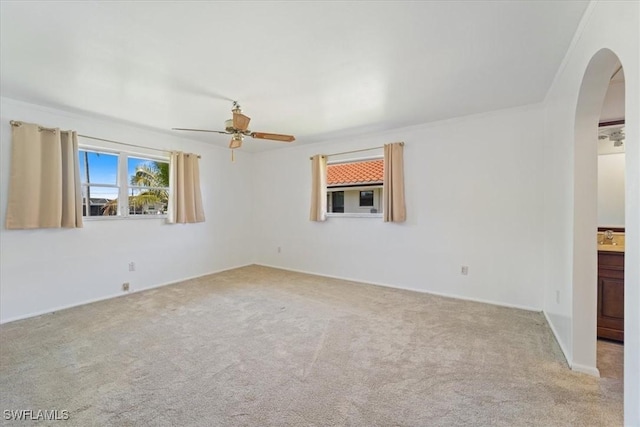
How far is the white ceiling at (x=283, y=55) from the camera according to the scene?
69.7 inches

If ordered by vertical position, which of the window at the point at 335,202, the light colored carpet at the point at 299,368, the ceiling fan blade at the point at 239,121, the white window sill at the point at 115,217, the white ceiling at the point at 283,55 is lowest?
the light colored carpet at the point at 299,368

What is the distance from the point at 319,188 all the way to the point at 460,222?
236cm

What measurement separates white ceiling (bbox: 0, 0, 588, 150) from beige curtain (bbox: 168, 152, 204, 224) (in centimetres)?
124

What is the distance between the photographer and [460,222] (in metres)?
3.89

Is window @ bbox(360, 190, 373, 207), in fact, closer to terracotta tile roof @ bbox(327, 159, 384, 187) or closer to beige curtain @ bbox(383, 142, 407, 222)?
terracotta tile roof @ bbox(327, 159, 384, 187)

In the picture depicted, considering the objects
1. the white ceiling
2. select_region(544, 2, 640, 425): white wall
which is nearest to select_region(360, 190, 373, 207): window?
the white ceiling

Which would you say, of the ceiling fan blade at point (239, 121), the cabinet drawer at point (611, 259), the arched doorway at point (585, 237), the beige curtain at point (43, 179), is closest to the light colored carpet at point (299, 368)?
the arched doorway at point (585, 237)

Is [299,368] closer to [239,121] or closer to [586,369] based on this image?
[586,369]

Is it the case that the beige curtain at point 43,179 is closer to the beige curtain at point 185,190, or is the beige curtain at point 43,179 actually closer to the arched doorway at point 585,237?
the beige curtain at point 185,190

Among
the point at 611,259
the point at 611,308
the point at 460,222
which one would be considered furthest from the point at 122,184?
the point at 611,308

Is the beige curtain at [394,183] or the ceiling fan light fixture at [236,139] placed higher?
the ceiling fan light fixture at [236,139]

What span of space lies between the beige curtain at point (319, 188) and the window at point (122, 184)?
2485 mm

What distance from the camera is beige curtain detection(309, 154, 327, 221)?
16.7 feet

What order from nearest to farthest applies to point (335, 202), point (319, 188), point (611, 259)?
point (611, 259)
point (319, 188)
point (335, 202)
